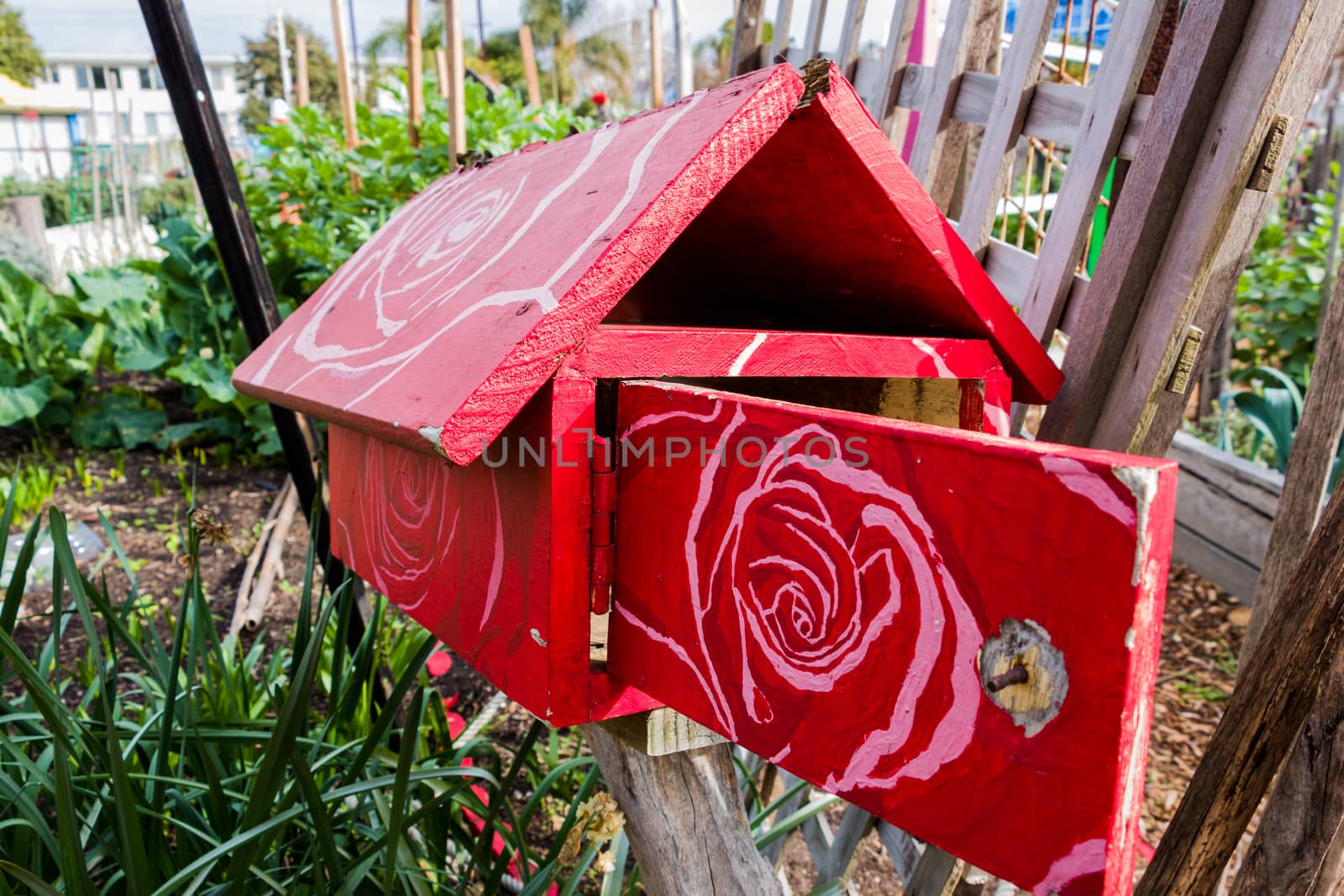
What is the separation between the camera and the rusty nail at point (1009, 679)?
43 cm

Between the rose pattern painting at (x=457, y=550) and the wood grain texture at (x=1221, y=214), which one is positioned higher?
the wood grain texture at (x=1221, y=214)

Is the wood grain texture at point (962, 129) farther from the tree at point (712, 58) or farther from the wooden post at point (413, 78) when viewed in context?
the tree at point (712, 58)

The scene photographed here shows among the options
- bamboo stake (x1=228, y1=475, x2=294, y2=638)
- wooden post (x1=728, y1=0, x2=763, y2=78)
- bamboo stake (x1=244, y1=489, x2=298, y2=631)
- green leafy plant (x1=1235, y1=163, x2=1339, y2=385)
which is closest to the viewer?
wooden post (x1=728, y1=0, x2=763, y2=78)

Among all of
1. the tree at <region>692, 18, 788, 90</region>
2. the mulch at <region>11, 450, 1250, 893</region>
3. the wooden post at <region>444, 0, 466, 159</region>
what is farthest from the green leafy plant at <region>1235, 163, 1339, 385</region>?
the tree at <region>692, 18, 788, 90</region>

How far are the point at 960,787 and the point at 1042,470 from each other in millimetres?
174

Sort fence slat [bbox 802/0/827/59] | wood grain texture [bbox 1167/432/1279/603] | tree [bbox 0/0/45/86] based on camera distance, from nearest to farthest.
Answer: fence slat [bbox 802/0/827/59] < wood grain texture [bbox 1167/432/1279/603] < tree [bbox 0/0/45/86]

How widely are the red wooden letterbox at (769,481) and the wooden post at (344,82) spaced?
383 cm

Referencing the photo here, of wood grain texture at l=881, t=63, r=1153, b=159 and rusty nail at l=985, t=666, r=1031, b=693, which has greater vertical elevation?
wood grain texture at l=881, t=63, r=1153, b=159

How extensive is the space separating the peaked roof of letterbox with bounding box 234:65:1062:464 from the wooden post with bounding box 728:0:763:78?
147cm

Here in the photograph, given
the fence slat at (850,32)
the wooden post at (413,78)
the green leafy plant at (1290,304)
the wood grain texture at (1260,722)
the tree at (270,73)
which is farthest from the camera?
the tree at (270,73)

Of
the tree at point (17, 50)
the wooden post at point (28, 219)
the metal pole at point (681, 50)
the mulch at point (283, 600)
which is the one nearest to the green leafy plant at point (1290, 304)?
the mulch at point (283, 600)

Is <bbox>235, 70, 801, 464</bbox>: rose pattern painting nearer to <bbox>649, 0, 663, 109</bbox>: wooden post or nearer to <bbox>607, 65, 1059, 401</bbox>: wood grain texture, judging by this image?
<bbox>607, 65, 1059, 401</bbox>: wood grain texture

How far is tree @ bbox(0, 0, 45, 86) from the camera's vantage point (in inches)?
1588

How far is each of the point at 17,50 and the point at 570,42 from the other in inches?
1116
